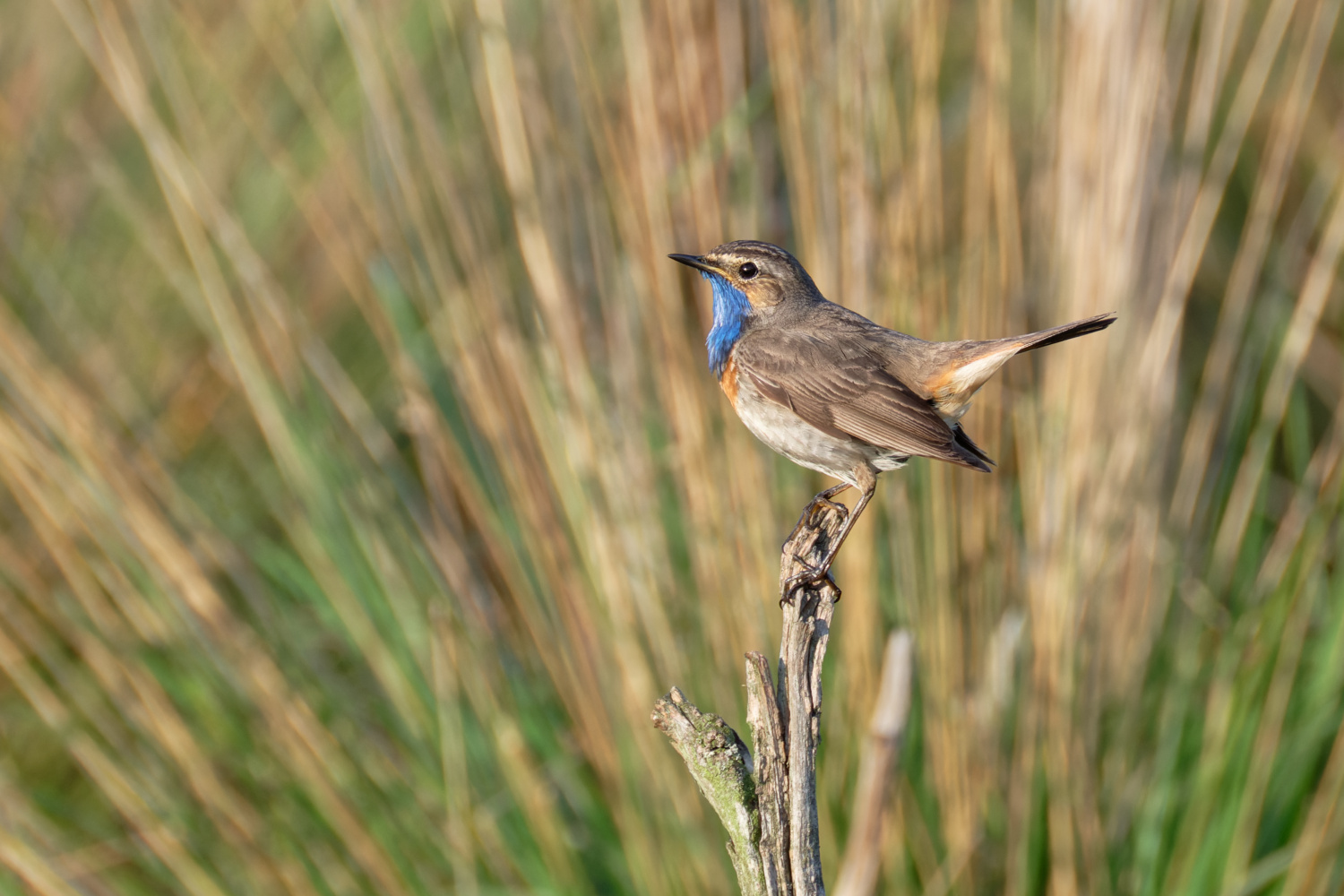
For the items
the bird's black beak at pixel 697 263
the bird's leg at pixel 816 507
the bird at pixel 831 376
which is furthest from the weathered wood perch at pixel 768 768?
the bird's black beak at pixel 697 263

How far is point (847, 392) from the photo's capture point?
2309 mm

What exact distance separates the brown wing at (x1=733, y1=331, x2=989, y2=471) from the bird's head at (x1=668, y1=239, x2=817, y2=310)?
10 centimetres

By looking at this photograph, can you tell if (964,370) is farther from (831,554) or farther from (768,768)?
(768,768)

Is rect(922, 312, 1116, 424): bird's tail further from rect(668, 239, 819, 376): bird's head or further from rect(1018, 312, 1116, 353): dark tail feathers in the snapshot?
rect(668, 239, 819, 376): bird's head

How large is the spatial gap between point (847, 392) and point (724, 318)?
0.40 m

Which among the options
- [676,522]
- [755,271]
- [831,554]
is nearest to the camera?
[831,554]

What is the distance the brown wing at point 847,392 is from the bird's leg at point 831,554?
113 millimetres

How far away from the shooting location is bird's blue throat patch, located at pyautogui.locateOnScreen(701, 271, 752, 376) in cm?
253

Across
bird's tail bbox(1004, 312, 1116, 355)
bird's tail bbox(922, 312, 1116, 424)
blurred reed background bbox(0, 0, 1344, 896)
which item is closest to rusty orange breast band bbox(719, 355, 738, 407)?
blurred reed background bbox(0, 0, 1344, 896)

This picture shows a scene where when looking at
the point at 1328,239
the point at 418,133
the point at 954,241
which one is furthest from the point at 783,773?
the point at 954,241

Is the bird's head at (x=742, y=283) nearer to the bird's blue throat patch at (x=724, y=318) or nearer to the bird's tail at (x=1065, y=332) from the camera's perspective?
the bird's blue throat patch at (x=724, y=318)

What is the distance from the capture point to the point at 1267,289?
3.32 metres

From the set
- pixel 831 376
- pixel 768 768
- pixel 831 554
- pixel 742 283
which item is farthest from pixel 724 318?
pixel 768 768

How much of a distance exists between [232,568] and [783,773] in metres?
1.73
